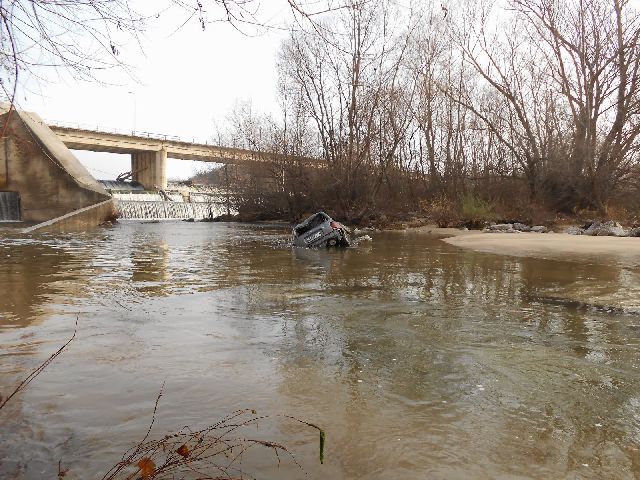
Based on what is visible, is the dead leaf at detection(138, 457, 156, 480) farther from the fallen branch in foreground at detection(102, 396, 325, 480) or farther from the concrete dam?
the concrete dam

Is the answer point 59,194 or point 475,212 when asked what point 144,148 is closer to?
point 59,194

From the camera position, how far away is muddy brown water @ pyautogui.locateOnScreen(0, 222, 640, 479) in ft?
9.92

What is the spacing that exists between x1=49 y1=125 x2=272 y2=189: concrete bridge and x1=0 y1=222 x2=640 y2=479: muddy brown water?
46.1 metres

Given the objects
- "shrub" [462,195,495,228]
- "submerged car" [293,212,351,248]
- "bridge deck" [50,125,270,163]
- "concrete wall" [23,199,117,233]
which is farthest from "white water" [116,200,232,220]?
"submerged car" [293,212,351,248]

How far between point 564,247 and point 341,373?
14.4 meters

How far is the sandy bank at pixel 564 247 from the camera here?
45.3ft

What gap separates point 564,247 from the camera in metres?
16.5

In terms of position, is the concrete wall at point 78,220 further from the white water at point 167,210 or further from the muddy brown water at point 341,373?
the muddy brown water at point 341,373

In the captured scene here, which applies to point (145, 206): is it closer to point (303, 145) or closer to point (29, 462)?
point (303, 145)

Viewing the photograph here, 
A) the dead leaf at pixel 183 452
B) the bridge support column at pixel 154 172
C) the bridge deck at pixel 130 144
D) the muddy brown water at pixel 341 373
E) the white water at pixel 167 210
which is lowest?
the muddy brown water at pixel 341 373

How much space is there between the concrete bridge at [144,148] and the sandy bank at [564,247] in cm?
3780

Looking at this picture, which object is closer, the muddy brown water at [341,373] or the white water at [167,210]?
the muddy brown water at [341,373]

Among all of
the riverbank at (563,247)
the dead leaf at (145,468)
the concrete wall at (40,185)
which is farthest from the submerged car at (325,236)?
the concrete wall at (40,185)

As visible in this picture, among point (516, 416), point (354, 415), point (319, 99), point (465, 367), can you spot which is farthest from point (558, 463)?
point (319, 99)
